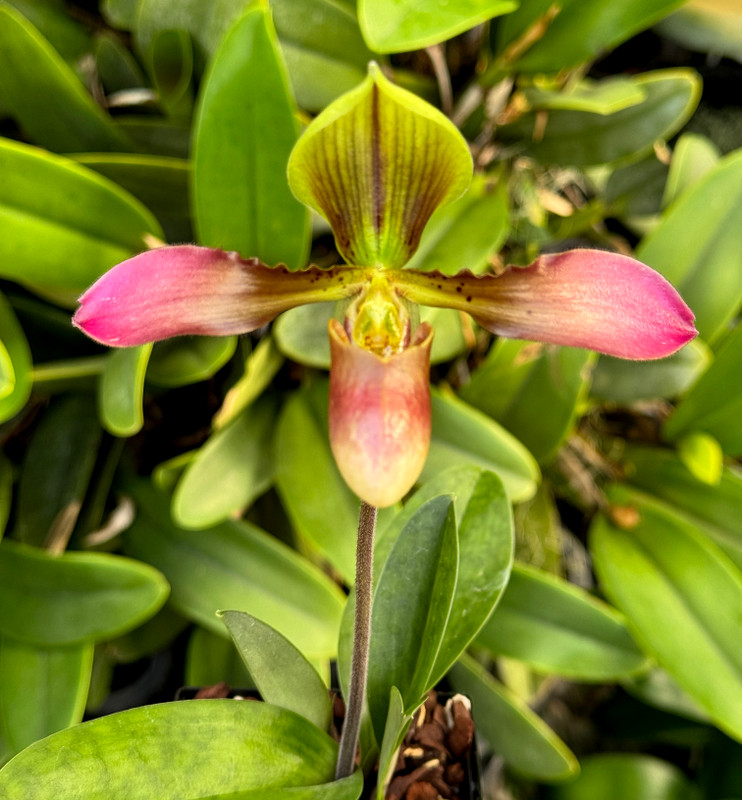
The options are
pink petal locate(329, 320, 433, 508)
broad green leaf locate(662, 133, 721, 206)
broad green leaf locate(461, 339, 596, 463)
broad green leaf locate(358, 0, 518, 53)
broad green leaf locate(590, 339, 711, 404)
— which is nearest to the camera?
pink petal locate(329, 320, 433, 508)

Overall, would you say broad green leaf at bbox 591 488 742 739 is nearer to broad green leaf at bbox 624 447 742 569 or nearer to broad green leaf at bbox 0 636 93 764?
broad green leaf at bbox 624 447 742 569

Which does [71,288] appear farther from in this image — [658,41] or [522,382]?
[658,41]

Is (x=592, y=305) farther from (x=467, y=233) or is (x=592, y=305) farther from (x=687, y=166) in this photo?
(x=687, y=166)

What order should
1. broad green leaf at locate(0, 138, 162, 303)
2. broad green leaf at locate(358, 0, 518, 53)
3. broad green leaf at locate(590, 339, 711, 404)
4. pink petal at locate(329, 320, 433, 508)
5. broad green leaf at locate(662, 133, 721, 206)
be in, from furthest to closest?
broad green leaf at locate(662, 133, 721, 206)
broad green leaf at locate(590, 339, 711, 404)
broad green leaf at locate(0, 138, 162, 303)
broad green leaf at locate(358, 0, 518, 53)
pink petal at locate(329, 320, 433, 508)

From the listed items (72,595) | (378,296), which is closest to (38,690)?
(72,595)

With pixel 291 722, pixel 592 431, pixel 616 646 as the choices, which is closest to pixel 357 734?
pixel 291 722

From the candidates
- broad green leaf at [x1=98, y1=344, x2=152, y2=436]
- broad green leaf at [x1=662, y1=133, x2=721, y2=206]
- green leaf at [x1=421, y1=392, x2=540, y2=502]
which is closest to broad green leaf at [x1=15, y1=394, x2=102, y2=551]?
broad green leaf at [x1=98, y1=344, x2=152, y2=436]
